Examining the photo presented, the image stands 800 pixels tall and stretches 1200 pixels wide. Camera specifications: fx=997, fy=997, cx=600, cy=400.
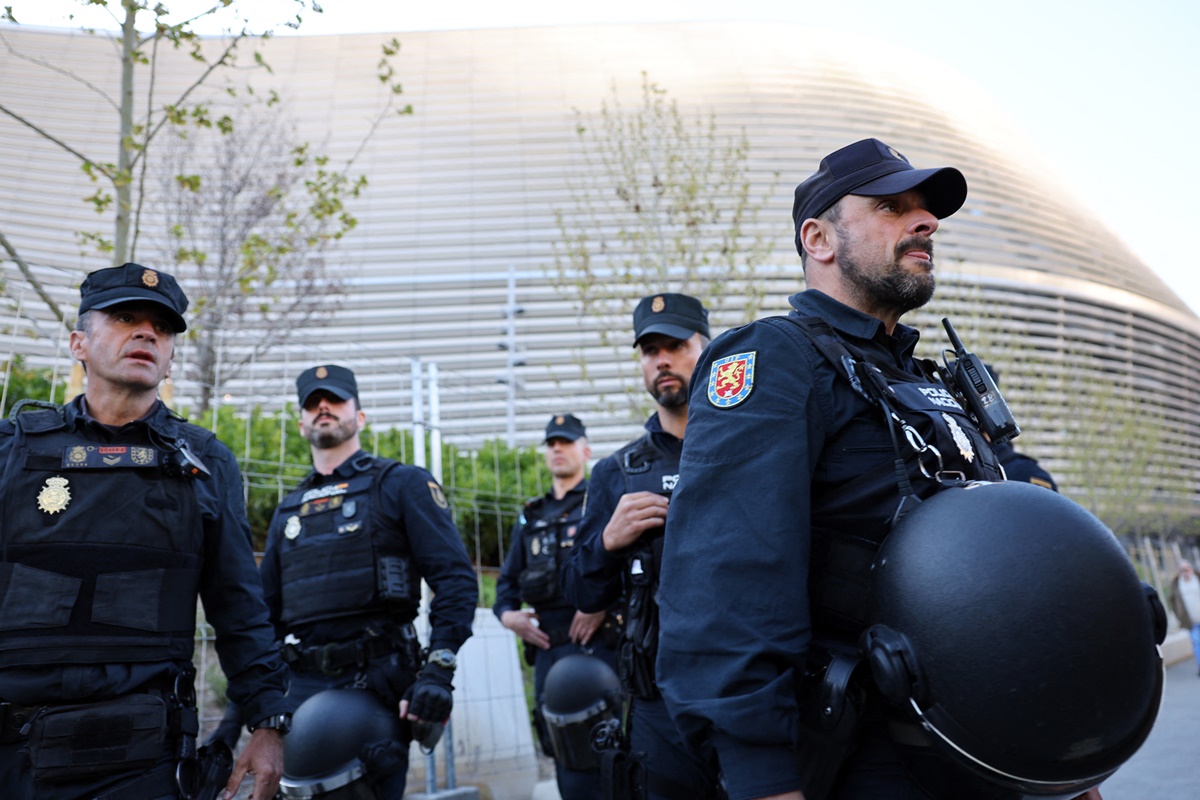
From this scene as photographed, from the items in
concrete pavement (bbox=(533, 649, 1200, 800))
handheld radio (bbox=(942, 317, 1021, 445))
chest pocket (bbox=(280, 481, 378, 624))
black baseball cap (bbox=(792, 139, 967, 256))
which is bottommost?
concrete pavement (bbox=(533, 649, 1200, 800))

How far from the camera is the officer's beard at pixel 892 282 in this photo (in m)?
2.22

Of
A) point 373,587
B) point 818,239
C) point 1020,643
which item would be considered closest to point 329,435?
point 373,587

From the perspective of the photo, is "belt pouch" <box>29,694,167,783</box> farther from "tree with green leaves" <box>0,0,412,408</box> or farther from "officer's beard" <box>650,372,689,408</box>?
"tree with green leaves" <box>0,0,412,408</box>

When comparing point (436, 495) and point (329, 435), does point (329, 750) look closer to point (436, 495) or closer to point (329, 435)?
point (436, 495)

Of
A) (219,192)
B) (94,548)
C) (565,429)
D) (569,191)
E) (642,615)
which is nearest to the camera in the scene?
(94,548)

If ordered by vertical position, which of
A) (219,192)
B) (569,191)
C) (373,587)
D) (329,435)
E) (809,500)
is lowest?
(373,587)

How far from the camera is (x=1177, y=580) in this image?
14.9m

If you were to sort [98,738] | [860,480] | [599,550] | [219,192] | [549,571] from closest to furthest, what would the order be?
[860,480] < [98,738] < [599,550] < [549,571] < [219,192]

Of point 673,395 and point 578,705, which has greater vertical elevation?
point 673,395

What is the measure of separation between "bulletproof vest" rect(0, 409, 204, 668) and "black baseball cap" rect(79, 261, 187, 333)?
1.29ft

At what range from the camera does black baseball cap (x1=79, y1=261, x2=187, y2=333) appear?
3.19 m

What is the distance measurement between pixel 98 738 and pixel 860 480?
2105 mm

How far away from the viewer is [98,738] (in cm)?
265

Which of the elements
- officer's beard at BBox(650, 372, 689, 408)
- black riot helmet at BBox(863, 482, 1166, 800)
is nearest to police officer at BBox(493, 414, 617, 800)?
→ officer's beard at BBox(650, 372, 689, 408)
